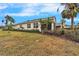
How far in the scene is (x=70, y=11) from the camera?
6.43ft

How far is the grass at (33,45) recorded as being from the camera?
6.28 feet

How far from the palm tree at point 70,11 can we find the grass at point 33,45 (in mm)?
184

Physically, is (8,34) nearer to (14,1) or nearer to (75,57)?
(14,1)

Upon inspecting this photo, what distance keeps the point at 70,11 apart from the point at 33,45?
1.48 feet

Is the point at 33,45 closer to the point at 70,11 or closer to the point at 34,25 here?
the point at 34,25

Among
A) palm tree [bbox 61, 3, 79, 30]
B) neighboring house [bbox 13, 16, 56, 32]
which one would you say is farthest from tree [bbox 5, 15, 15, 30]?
palm tree [bbox 61, 3, 79, 30]

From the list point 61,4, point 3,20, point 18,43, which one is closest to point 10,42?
point 18,43

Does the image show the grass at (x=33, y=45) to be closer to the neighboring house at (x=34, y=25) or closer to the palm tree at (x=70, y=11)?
the neighboring house at (x=34, y=25)

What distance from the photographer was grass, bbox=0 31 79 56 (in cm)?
192

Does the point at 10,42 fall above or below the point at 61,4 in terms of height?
below

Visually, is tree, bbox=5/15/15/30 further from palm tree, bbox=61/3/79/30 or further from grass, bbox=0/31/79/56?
palm tree, bbox=61/3/79/30

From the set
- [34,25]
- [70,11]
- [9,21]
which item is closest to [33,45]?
[34,25]

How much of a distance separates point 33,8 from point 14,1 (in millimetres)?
179

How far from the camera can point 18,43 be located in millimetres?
1948
